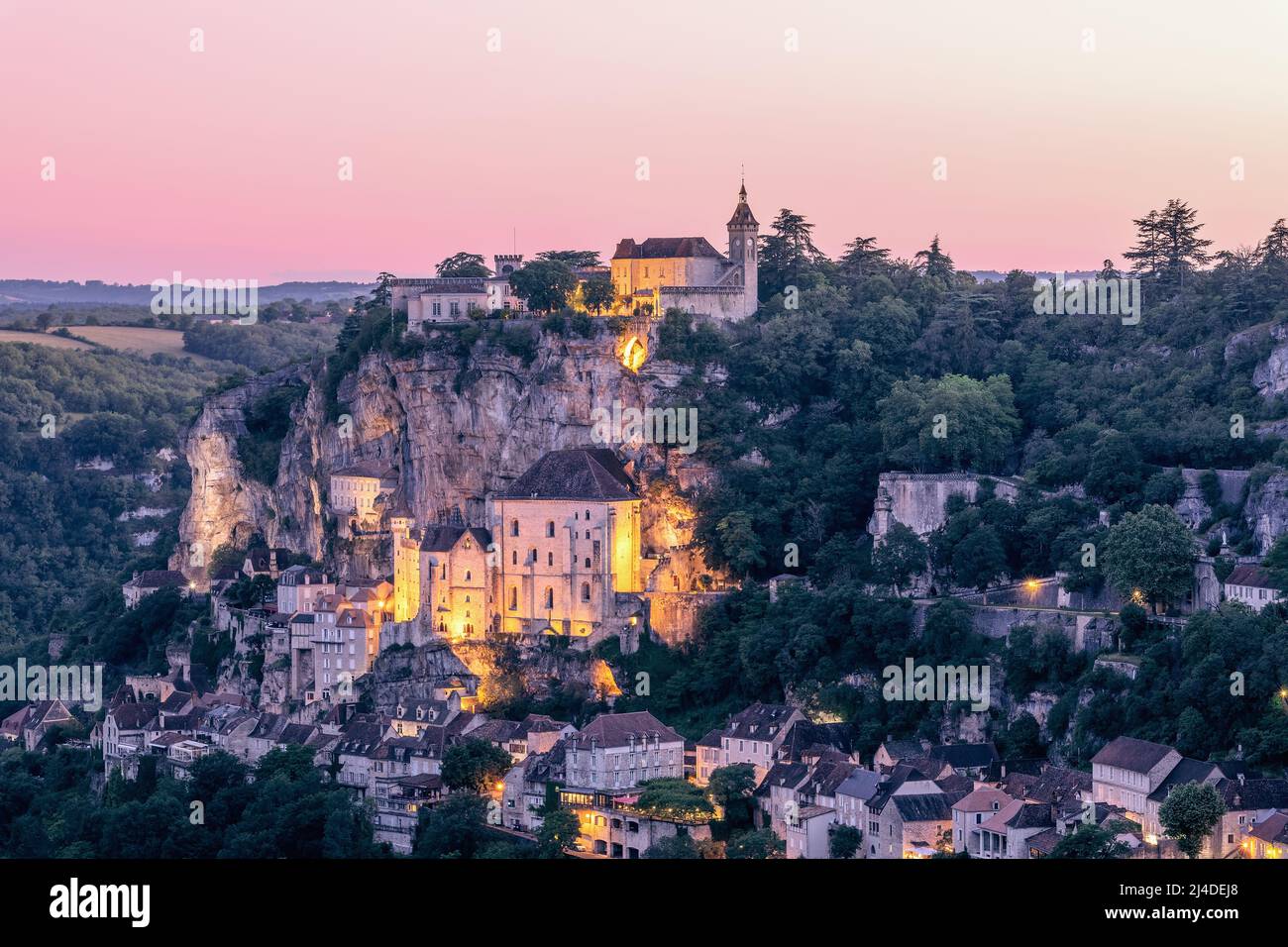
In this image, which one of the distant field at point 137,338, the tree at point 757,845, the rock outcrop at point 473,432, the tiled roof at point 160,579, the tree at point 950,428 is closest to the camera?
the tree at point 757,845

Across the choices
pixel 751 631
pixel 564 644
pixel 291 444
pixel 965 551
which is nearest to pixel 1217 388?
pixel 965 551

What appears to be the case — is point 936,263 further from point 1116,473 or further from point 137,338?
point 137,338

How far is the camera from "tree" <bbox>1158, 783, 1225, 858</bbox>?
4122cm

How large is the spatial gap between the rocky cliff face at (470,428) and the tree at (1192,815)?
26336mm

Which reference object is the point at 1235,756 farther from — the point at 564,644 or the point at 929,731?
the point at 564,644

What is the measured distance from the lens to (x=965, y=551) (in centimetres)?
5981

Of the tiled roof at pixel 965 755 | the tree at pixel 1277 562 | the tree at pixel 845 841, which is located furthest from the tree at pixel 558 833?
the tree at pixel 1277 562

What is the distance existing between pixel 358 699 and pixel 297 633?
13.1 feet

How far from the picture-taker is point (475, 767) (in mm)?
55875

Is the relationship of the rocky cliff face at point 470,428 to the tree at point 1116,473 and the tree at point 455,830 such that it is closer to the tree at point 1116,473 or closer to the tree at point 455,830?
the tree at point 1116,473

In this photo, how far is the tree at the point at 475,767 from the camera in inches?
2192

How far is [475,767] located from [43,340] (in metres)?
116

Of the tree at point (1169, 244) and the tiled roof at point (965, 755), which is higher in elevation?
the tree at point (1169, 244)

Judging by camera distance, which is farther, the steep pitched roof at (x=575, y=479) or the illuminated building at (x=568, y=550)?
the steep pitched roof at (x=575, y=479)
